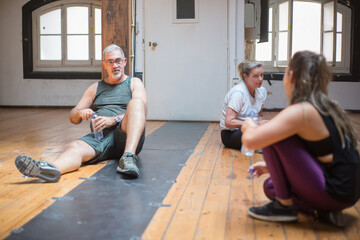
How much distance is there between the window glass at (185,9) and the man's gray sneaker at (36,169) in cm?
371

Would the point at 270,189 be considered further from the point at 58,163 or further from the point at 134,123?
the point at 58,163

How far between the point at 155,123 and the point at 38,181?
3.17 m

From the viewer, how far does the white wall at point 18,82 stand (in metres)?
8.12

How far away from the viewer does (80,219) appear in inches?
73.5

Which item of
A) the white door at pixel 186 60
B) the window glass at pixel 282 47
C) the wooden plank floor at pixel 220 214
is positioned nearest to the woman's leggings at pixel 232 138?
the wooden plank floor at pixel 220 214

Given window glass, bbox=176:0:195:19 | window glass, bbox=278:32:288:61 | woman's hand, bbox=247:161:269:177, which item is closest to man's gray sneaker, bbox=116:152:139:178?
woman's hand, bbox=247:161:269:177

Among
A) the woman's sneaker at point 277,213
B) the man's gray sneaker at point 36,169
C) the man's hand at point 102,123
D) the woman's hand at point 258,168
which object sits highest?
the man's hand at point 102,123

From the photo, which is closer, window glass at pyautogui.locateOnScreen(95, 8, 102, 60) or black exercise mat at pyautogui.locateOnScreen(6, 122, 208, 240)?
black exercise mat at pyautogui.locateOnScreen(6, 122, 208, 240)

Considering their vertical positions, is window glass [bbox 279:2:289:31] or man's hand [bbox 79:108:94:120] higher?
window glass [bbox 279:2:289:31]

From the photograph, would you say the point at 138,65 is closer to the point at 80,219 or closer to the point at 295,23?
the point at 295,23

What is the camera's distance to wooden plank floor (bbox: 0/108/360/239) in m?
1.71

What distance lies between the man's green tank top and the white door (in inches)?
102

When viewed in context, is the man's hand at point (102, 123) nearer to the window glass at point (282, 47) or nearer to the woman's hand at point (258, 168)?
the woman's hand at point (258, 168)

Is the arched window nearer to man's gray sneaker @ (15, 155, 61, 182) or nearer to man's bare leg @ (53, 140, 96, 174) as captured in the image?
man's bare leg @ (53, 140, 96, 174)
